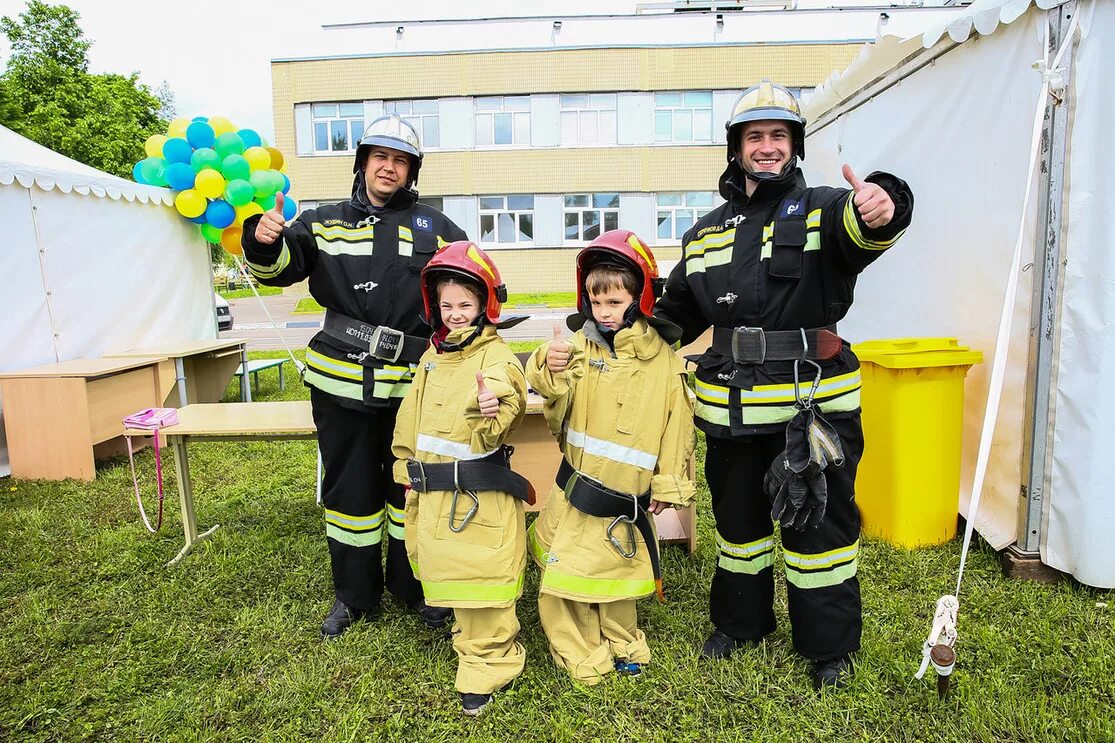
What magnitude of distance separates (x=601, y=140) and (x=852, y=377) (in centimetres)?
2219

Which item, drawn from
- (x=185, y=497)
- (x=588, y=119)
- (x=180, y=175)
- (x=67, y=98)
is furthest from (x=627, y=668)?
(x=67, y=98)

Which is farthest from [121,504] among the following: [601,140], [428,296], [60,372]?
[601,140]

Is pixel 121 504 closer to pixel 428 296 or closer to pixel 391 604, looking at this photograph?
pixel 391 604

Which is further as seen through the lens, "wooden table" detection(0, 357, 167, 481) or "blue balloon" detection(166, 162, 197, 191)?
"blue balloon" detection(166, 162, 197, 191)

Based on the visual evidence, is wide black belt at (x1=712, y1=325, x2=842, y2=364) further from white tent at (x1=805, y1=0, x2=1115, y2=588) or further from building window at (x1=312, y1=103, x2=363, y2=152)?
building window at (x1=312, y1=103, x2=363, y2=152)

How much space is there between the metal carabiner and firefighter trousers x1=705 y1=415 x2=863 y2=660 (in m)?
1.00

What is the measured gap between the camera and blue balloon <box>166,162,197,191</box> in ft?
24.3

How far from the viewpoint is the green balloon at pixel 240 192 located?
6.96 meters

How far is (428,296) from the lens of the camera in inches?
119

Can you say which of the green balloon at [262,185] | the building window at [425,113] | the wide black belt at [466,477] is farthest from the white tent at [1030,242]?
the building window at [425,113]

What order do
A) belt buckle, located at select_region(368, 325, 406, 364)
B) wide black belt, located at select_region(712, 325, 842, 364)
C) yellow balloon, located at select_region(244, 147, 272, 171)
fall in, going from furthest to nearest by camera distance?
yellow balloon, located at select_region(244, 147, 272, 171) < belt buckle, located at select_region(368, 325, 406, 364) < wide black belt, located at select_region(712, 325, 842, 364)

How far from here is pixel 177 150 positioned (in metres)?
7.39

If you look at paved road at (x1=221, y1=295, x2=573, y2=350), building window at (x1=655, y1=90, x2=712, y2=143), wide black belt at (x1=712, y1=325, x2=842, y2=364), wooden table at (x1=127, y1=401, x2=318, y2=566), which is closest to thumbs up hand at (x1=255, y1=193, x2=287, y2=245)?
wooden table at (x1=127, y1=401, x2=318, y2=566)

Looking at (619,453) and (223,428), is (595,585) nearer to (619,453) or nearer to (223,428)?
(619,453)
